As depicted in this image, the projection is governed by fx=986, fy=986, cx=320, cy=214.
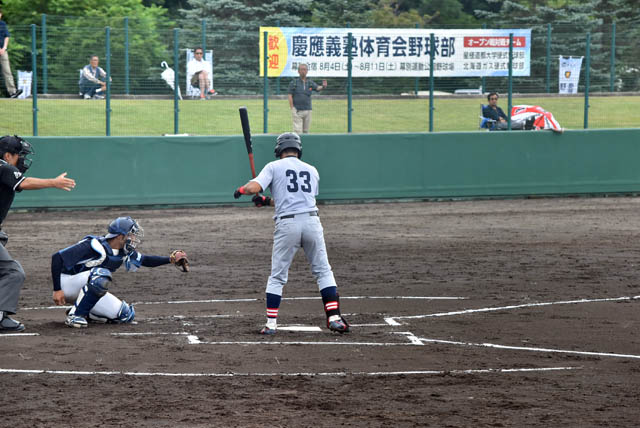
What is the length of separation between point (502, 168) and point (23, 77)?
1135 centimetres

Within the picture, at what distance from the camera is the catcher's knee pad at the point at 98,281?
979cm

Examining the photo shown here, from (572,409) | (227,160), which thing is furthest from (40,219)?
(572,409)

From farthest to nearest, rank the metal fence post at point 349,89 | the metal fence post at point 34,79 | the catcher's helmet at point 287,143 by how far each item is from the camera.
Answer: the metal fence post at point 349,89
the metal fence post at point 34,79
the catcher's helmet at point 287,143

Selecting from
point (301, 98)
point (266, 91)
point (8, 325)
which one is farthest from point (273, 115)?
point (8, 325)

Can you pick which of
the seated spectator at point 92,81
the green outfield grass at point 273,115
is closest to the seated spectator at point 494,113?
the green outfield grass at point 273,115

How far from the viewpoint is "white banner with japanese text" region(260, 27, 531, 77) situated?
23.2 m

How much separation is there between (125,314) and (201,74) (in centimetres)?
1338

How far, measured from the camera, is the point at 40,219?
1998 cm

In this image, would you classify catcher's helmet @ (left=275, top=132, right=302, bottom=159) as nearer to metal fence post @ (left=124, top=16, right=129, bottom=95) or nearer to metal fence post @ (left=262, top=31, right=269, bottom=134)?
metal fence post @ (left=124, top=16, right=129, bottom=95)

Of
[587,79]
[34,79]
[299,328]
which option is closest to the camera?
[299,328]

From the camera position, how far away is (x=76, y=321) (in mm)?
9977

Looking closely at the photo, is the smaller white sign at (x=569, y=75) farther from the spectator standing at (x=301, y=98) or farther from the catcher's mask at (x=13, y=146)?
the catcher's mask at (x=13, y=146)

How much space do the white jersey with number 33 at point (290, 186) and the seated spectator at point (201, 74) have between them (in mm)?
13426

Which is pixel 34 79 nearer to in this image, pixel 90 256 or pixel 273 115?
pixel 273 115
